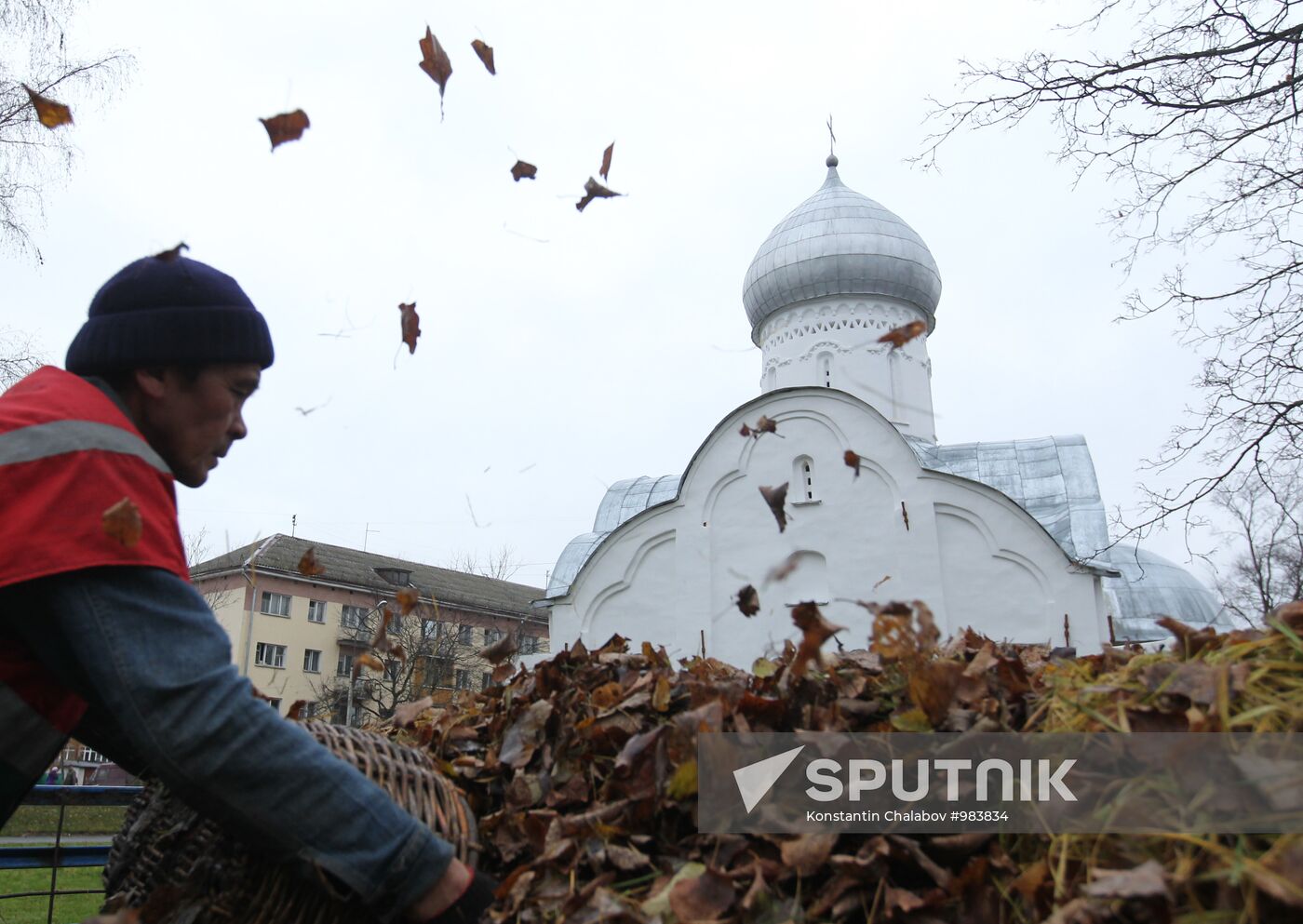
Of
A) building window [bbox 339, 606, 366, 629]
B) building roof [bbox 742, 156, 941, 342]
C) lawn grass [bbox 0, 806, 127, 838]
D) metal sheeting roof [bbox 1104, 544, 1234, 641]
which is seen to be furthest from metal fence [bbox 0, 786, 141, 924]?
building window [bbox 339, 606, 366, 629]

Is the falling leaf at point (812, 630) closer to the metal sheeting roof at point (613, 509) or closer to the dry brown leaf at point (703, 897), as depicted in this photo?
the dry brown leaf at point (703, 897)

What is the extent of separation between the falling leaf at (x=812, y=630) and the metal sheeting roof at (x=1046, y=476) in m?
15.7

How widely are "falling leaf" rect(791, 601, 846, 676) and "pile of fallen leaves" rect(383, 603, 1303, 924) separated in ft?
0.04

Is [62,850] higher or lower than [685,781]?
lower

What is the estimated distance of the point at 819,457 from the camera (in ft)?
57.6

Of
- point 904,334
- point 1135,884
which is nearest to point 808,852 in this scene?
point 1135,884

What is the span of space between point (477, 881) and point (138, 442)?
97 centimetres

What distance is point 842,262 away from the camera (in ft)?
74.8

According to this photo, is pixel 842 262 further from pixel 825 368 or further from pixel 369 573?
pixel 369 573

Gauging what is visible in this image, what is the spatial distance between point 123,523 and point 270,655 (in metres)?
36.9

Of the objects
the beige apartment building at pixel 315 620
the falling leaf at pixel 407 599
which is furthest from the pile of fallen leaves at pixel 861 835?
the beige apartment building at pixel 315 620

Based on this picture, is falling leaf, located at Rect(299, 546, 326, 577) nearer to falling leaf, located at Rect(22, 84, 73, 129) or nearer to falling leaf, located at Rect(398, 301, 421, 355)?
falling leaf, located at Rect(398, 301, 421, 355)

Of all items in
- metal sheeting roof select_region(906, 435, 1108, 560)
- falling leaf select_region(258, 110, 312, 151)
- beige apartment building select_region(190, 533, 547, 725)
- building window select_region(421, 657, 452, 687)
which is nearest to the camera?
falling leaf select_region(258, 110, 312, 151)

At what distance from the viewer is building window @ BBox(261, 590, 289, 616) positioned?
35344 millimetres
